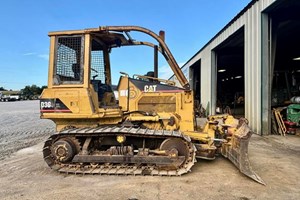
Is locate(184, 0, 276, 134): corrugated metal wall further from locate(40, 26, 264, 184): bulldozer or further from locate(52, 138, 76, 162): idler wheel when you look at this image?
locate(52, 138, 76, 162): idler wheel

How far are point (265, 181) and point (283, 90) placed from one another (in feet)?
37.9

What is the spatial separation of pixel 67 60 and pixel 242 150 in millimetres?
3997

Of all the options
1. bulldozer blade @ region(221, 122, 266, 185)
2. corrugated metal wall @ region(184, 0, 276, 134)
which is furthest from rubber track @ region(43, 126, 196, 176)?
corrugated metal wall @ region(184, 0, 276, 134)

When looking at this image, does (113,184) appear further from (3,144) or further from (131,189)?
(3,144)

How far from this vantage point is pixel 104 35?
5.93 metres

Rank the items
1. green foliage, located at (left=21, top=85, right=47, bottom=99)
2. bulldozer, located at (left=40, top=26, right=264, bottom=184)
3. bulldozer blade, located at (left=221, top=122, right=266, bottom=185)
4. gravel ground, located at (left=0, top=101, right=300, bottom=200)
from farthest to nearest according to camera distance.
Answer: green foliage, located at (left=21, top=85, right=47, bottom=99) < bulldozer, located at (left=40, top=26, right=264, bottom=184) < bulldozer blade, located at (left=221, top=122, right=266, bottom=185) < gravel ground, located at (left=0, top=101, right=300, bottom=200)

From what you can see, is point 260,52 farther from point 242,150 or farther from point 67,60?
point 67,60

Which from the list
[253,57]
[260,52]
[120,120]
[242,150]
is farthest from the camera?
[253,57]

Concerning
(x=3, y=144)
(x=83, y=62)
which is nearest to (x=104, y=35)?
(x=83, y=62)

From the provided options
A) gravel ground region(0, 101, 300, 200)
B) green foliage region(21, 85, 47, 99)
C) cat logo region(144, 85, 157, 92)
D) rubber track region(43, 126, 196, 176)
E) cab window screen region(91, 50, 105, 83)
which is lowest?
gravel ground region(0, 101, 300, 200)

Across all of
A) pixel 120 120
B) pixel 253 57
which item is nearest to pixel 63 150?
pixel 120 120

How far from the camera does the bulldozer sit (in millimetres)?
5160

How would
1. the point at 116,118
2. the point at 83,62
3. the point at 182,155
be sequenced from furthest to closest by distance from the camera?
the point at 116,118 → the point at 83,62 → the point at 182,155

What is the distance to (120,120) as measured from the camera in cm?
595
